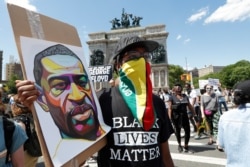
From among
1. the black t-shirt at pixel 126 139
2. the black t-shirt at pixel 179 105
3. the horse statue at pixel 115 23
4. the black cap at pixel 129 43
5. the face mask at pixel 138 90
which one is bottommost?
the black t-shirt at pixel 179 105

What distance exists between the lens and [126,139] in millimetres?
1585

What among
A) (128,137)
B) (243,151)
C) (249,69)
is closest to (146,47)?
(128,137)

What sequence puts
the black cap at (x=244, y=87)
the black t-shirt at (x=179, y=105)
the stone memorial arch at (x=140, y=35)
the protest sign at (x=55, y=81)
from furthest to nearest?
the stone memorial arch at (x=140, y=35), the black t-shirt at (x=179, y=105), the black cap at (x=244, y=87), the protest sign at (x=55, y=81)

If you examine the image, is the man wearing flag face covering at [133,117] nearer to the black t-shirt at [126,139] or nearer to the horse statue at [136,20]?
the black t-shirt at [126,139]

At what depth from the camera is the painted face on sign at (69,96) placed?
128 cm

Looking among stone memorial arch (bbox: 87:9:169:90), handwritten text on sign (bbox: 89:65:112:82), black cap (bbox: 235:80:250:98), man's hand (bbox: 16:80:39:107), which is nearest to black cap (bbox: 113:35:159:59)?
man's hand (bbox: 16:80:39:107)

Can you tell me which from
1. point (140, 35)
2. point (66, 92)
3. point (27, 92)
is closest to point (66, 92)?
point (66, 92)

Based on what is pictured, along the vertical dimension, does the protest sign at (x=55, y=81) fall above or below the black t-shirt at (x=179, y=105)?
above

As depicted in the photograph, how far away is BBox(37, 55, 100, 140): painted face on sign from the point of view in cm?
128

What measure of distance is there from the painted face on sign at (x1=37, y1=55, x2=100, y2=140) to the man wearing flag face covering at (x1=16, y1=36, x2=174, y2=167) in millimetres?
157

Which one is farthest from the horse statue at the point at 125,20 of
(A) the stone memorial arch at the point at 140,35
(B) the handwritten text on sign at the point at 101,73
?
(B) the handwritten text on sign at the point at 101,73

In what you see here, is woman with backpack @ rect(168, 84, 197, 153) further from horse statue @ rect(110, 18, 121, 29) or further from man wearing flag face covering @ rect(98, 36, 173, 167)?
horse statue @ rect(110, 18, 121, 29)

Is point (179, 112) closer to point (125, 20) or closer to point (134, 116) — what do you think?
point (134, 116)

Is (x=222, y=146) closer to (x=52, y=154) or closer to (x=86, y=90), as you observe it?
(x=86, y=90)
